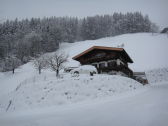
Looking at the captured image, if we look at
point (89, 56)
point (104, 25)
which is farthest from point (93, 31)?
point (89, 56)

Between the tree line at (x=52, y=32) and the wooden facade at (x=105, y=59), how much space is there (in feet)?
86.2

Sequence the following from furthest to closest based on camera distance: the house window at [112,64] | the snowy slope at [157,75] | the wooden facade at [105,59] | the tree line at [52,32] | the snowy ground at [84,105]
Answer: the tree line at [52,32], the snowy slope at [157,75], the house window at [112,64], the wooden facade at [105,59], the snowy ground at [84,105]

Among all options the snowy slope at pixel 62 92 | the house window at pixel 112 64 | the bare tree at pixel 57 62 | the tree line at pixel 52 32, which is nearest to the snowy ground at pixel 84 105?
the snowy slope at pixel 62 92

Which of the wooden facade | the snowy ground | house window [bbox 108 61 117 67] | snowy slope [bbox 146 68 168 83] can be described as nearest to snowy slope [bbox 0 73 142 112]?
the snowy ground

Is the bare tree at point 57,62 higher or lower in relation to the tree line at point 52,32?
lower

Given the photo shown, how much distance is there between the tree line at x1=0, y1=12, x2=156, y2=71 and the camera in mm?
52250

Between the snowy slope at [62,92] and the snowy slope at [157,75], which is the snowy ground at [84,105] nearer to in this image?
the snowy slope at [62,92]

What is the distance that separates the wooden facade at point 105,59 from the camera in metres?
21.4

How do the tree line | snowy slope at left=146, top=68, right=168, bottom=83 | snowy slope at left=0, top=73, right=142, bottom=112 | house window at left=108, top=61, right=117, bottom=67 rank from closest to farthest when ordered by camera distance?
snowy slope at left=0, top=73, right=142, bottom=112, house window at left=108, top=61, right=117, bottom=67, snowy slope at left=146, top=68, right=168, bottom=83, the tree line

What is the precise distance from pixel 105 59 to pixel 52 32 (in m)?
44.5

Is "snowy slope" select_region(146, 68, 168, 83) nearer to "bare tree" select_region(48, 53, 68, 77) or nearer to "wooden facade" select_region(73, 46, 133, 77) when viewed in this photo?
"wooden facade" select_region(73, 46, 133, 77)

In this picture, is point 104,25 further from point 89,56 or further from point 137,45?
point 89,56

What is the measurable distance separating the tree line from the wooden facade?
26276mm

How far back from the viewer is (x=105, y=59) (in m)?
23.0
